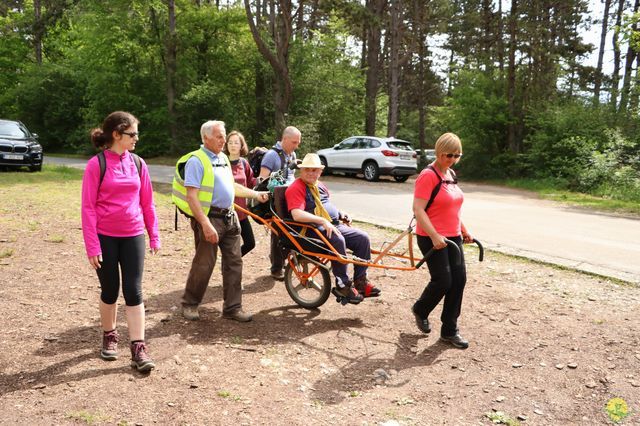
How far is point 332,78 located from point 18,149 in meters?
14.8

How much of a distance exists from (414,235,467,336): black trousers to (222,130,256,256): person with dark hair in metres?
2.39

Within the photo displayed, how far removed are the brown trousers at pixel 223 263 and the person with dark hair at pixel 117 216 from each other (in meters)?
0.92

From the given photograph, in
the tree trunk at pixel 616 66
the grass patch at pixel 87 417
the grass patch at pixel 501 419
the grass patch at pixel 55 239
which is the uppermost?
the tree trunk at pixel 616 66

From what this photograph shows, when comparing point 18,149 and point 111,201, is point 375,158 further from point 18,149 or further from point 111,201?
point 111,201

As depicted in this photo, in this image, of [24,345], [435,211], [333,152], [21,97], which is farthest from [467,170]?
[21,97]

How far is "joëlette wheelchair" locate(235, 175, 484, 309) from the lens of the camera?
5250 mm

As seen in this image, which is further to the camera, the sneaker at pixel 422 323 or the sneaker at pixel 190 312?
the sneaker at pixel 190 312

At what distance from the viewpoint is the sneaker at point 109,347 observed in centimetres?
416

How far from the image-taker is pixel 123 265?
3.99 meters

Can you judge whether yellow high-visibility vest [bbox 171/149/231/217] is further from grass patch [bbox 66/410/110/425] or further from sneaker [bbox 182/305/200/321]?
grass patch [bbox 66/410/110/425]

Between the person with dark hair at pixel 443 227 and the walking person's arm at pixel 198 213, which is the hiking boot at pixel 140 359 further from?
the person with dark hair at pixel 443 227

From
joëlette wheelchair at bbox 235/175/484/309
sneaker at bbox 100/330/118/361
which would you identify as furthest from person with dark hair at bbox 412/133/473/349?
sneaker at bbox 100/330/118/361

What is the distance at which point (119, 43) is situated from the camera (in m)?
29.6

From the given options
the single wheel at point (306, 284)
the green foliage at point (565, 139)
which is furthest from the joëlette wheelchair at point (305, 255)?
the green foliage at point (565, 139)
